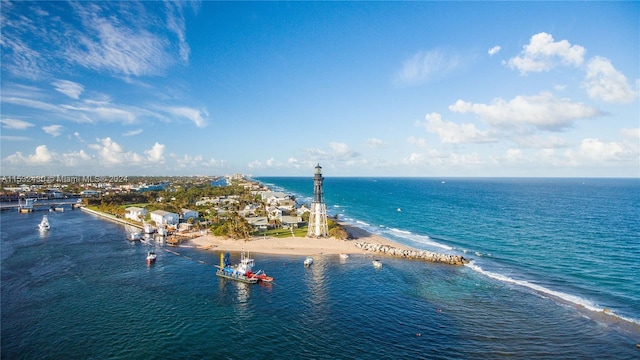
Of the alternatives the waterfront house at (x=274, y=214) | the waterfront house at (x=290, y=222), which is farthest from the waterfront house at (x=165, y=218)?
the waterfront house at (x=290, y=222)

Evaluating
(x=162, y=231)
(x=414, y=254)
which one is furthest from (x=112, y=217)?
(x=414, y=254)

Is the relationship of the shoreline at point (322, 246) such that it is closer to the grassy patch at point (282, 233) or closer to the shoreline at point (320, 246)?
the shoreline at point (320, 246)

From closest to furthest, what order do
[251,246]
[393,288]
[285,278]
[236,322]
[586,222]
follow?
[236,322] < [393,288] < [285,278] < [251,246] < [586,222]

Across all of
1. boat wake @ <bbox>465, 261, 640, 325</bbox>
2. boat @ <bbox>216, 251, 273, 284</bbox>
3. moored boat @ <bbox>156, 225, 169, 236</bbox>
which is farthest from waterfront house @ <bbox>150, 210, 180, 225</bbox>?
boat wake @ <bbox>465, 261, 640, 325</bbox>

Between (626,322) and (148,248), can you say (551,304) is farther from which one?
(148,248)

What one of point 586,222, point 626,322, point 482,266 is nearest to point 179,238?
point 482,266

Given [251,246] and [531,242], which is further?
[531,242]
